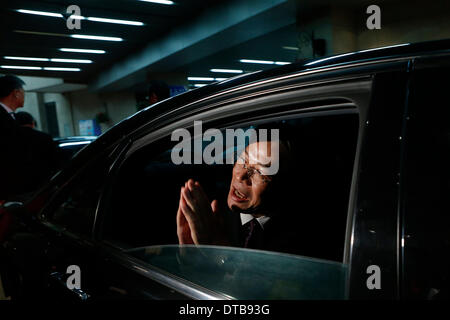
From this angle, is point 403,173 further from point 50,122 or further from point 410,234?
point 50,122

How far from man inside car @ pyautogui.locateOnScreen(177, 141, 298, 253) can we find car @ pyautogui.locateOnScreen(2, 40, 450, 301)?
0.03 meters

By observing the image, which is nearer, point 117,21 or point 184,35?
point 117,21

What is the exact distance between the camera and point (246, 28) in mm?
7812

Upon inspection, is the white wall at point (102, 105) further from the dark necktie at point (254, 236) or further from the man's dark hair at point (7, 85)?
the dark necktie at point (254, 236)

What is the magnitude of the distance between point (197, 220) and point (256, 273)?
0.29 meters

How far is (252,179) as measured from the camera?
1116 millimetres

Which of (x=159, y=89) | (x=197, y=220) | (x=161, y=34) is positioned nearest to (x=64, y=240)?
(x=197, y=220)

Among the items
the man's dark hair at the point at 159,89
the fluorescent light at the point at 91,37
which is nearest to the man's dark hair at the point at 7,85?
the man's dark hair at the point at 159,89

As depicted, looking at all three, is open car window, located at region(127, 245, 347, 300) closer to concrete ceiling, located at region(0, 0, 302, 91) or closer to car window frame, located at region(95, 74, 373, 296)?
car window frame, located at region(95, 74, 373, 296)

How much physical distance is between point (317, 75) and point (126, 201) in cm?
84

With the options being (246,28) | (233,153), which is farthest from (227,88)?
(246,28)

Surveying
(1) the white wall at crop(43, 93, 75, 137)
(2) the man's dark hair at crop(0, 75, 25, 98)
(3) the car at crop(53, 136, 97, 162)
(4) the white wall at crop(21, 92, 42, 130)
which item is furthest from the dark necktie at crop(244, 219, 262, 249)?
(4) the white wall at crop(21, 92, 42, 130)

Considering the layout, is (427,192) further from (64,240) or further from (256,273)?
(64,240)

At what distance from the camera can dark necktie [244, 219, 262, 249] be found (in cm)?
105
